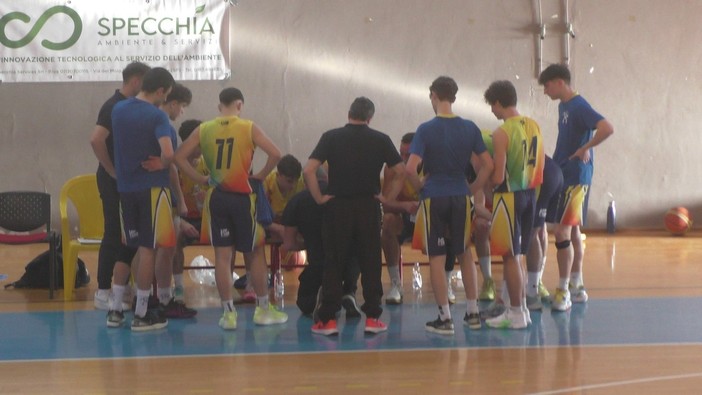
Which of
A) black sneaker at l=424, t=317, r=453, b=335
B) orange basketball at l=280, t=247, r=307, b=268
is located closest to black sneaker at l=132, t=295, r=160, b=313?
orange basketball at l=280, t=247, r=307, b=268

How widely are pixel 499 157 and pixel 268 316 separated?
1888mm

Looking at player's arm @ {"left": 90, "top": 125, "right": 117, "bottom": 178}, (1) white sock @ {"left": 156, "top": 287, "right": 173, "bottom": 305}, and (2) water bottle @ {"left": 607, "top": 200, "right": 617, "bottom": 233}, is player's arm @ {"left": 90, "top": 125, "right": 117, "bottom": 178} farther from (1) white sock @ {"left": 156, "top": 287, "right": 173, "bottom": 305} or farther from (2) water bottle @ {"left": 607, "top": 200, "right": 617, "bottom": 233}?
(2) water bottle @ {"left": 607, "top": 200, "right": 617, "bottom": 233}

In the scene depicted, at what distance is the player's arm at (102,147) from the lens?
6715 mm

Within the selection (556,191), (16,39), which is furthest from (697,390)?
(16,39)

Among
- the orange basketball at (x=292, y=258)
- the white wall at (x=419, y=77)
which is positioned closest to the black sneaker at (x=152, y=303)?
the orange basketball at (x=292, y=258)

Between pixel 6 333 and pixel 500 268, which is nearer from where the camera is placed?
pixel 6 333

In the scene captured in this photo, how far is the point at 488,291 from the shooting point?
764cm

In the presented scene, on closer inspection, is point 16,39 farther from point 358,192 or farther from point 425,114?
point 358,192

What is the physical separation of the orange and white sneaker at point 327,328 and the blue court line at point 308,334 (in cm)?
5

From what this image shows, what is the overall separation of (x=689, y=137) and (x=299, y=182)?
22.6 feet

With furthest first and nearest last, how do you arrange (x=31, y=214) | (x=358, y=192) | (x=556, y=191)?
(x=31, y=214)
(x=556, y=191)
(x=358, y=192)

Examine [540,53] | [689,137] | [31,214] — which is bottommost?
[31,214]

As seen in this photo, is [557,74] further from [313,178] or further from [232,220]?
[232,220]

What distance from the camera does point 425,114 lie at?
480 inches
